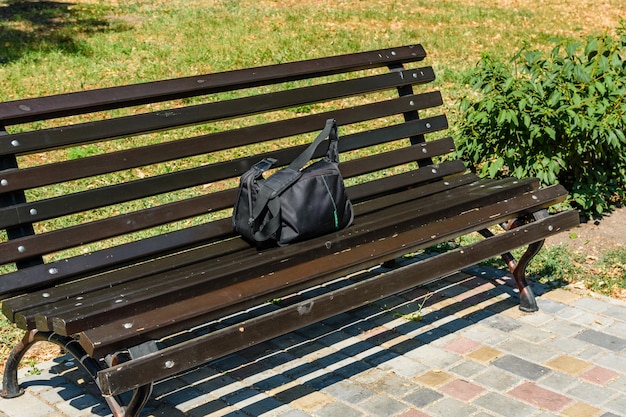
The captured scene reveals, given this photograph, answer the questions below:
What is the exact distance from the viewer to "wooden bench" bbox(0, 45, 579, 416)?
349 cm

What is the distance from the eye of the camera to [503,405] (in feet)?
13.0

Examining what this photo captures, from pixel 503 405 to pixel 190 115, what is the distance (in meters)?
1.89

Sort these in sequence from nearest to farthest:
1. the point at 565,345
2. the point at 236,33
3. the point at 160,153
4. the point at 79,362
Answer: the point at 79,362 → the point at 160,153 → the point at 565,345 → the point at 236,33

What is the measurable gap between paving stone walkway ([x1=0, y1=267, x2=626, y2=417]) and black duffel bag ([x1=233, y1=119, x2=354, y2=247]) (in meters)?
0.65

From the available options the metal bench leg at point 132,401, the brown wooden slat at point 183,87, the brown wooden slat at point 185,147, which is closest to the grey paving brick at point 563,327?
the brown wooden slat at point 185,147

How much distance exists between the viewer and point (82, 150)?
804 centimetres

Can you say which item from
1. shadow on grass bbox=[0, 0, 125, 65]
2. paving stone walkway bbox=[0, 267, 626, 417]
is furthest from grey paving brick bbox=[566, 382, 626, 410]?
shadow on grass bbox=[0, 0, 125, 65]

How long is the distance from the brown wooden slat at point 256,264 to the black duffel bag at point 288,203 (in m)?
0.08

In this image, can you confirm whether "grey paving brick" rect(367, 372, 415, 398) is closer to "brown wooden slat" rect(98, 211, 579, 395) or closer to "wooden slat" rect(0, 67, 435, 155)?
"brown wooden slat" rect(98, 211, 579, 395)

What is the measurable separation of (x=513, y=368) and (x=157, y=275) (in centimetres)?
164

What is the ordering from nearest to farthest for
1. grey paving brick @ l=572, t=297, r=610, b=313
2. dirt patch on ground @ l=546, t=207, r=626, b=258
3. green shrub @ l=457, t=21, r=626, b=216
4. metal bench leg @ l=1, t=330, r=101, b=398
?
1. metal bench leg @ l=1, t=330, r=101, b=398
2. grey paving brick @ l=572, t=297, r=610, b=313
3. dirt patch on ground @ l=546, t=207, r=626, b=258
4. green shrub @ l=457, t=21, r=626, b=216

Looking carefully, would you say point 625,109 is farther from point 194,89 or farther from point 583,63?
point 194,89

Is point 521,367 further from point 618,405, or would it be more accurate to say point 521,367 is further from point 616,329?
point 616,329

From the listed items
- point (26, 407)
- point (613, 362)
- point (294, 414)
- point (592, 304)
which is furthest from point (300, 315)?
point (592, 304)
